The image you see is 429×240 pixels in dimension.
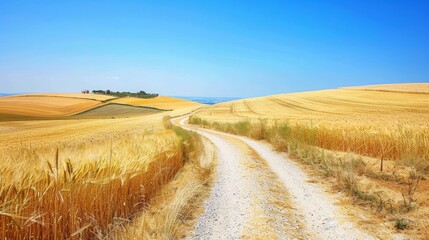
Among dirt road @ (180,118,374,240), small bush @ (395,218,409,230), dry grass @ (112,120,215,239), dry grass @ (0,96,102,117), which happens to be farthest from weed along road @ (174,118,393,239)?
dry grass @ (0,96,102,117)

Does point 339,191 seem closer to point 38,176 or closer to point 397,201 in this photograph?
point 397,201

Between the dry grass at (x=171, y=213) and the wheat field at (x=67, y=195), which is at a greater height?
the wheat field at (x=67, y=195)

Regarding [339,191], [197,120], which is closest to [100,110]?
[197,120]

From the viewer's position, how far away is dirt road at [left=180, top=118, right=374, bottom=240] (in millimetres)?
5262

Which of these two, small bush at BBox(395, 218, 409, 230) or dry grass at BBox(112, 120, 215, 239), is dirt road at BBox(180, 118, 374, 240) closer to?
dry grass at BBox(112, 120, 215, 239)

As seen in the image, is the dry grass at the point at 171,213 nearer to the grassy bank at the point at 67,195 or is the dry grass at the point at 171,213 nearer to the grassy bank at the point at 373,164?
the grassy bank at the point at 67,195

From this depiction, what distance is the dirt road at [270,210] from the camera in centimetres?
526

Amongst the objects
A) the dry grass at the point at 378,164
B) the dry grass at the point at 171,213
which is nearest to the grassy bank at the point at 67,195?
the dry grass at the point at 171,213

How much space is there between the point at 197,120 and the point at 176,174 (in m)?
33.8

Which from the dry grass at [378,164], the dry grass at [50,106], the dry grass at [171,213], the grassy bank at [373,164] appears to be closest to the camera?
the dry grass at [171,213]

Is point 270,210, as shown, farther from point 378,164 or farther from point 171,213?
point 378,164

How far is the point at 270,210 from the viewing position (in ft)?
20.8

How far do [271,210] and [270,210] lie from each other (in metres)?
0.02

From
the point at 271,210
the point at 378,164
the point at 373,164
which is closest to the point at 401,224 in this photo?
the point at 271,210
